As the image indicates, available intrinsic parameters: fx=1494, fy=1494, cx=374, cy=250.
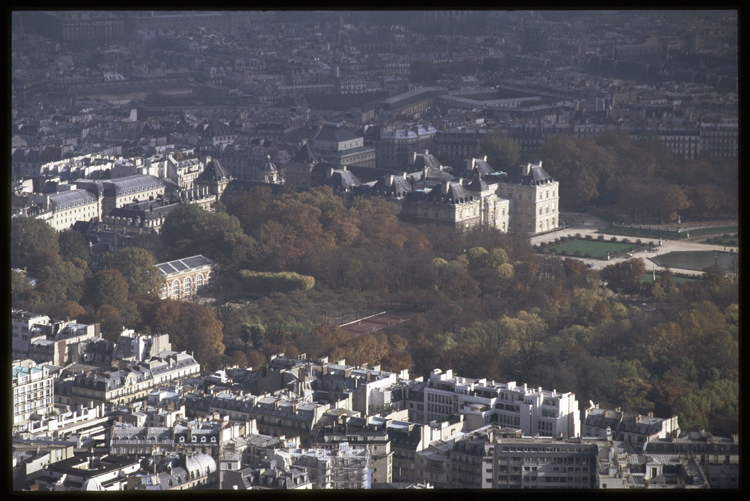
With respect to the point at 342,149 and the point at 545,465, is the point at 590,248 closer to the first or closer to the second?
the point at 342,149

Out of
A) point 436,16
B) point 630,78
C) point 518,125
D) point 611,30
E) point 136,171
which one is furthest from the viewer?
point 436,16

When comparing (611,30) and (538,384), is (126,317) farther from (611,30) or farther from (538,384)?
(611,30)

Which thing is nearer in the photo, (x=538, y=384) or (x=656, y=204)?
(x=538, y=384)

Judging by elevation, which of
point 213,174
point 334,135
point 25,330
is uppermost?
point 25,330

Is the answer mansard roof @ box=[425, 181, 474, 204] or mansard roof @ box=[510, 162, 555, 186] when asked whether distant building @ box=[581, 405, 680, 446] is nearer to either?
mansard roof @ box=[425, 181, 474, 204]

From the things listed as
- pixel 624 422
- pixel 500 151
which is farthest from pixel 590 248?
pixel 624 422

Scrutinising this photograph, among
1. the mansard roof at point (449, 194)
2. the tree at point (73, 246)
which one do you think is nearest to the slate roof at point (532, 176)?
the mansard roof at point (449, 194)

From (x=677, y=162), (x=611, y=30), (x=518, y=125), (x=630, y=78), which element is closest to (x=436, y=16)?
(x=611, y=30)
